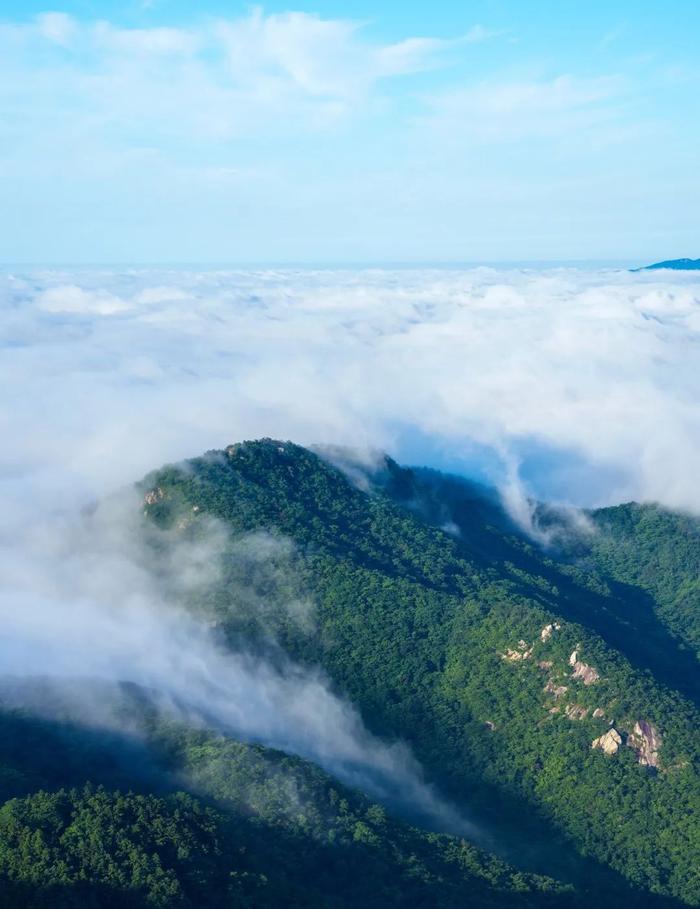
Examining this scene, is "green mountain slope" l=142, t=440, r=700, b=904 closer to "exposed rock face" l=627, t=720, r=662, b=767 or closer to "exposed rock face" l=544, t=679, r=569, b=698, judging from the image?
"exposed rock face" l=627, t=720, r=662, b=767

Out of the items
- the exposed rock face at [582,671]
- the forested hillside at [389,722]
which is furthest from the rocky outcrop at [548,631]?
the exposed rock face at [582,671]

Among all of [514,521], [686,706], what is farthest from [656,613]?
[686,706]

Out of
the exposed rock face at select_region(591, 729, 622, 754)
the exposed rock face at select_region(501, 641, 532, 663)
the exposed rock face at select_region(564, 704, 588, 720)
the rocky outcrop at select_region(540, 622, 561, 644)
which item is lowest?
the exposed rock face at select_region(591, 729, 622, 754)

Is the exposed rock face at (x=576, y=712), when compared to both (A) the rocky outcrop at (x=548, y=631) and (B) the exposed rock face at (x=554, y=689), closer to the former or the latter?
(B) the exposed rock face at (x=554, y=689)

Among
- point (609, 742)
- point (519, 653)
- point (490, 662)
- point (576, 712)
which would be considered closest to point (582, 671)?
point (576, 712)

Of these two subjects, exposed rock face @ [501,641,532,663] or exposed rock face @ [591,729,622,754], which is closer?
exposed rock face @ [591,729,622,754]

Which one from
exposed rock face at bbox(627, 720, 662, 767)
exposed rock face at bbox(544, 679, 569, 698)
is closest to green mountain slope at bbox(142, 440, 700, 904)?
exposed rock face at bbox(627, 720, 662, 767)

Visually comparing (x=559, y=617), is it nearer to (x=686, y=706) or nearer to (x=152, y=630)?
(x=686, y=706)
